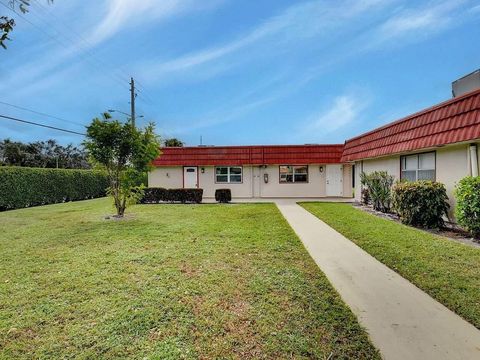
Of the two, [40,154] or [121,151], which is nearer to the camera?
[121,151]

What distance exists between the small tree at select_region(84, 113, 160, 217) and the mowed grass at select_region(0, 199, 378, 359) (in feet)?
15.6

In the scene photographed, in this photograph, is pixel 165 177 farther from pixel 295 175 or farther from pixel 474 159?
pixel 474 159

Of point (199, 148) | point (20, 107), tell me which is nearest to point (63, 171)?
point (20, 107)

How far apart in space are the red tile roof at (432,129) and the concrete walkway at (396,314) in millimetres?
4765

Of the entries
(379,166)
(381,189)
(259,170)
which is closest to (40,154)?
(259,170)

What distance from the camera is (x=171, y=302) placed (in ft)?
13.0

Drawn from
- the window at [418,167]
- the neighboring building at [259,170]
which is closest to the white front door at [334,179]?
the neighboring building at [259,170]

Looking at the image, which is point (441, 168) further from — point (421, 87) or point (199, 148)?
point (199, 148)

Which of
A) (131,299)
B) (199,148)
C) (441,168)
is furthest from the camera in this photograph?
(199,148)

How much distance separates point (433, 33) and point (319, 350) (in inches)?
505

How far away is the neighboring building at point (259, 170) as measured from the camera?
71.3 ft

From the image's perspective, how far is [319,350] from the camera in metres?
2.90

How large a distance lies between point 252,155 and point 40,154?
39596mm

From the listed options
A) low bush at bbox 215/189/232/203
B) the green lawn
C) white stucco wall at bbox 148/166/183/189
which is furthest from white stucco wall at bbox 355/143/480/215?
white stucco wall at bbox 148/166/183/189
